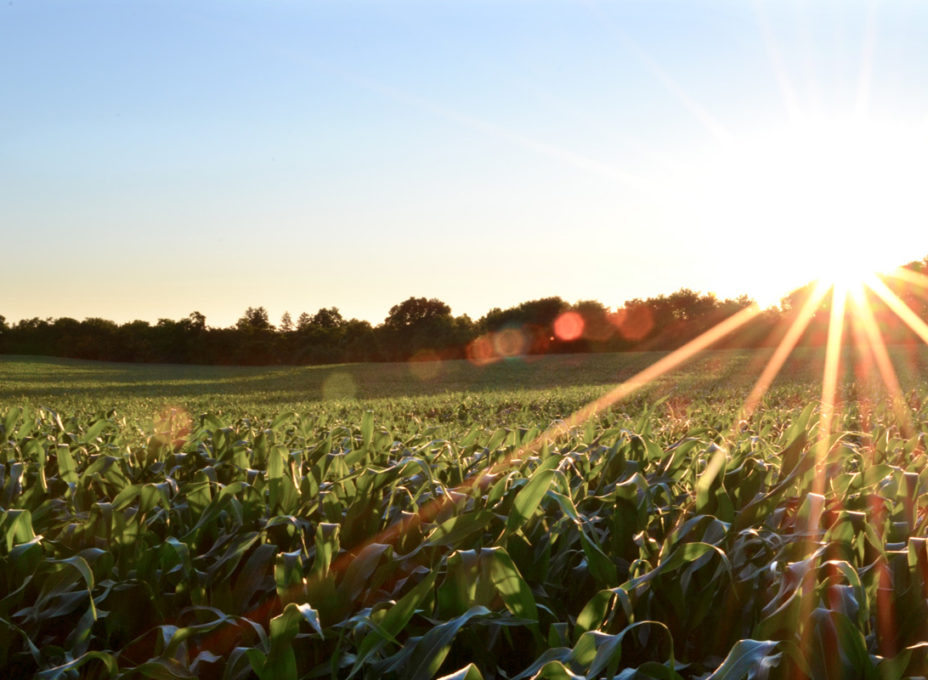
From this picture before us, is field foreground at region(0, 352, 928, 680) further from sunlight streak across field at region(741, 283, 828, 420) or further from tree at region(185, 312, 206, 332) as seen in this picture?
tree at region(185, 312, 206, 332)

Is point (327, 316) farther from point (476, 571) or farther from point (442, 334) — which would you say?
point (476, 571)

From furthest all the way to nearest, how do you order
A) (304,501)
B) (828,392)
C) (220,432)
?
(828,392) → (220,432) → (304,501)

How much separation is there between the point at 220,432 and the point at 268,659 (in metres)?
1.91

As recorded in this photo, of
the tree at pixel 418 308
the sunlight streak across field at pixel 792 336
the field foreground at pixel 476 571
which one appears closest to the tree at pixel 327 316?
the tree at pixel 418 308

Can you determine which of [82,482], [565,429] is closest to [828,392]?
[565,429]

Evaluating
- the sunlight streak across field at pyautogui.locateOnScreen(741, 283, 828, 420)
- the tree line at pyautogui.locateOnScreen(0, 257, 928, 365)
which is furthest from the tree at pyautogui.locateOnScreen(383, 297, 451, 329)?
the sunlight streak across field at pyautogui.locateOnScreen(741, 283, 828, 420)

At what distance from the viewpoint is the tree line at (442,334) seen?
194 feet

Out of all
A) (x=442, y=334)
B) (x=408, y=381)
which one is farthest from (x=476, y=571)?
(x=442, y=334)

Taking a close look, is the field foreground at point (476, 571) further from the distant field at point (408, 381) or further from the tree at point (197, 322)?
the tree at point (197, 322)

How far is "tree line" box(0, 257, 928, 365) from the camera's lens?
194 feet

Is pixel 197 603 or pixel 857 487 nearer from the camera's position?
pixel 197 603

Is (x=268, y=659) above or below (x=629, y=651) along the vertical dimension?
above

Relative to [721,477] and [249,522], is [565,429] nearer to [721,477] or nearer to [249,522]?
[721,477]

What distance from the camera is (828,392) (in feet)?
57.5
